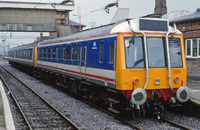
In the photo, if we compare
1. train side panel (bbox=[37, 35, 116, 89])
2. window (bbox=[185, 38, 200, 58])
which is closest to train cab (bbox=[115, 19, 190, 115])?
train side panel (bbox=[37, 35, 116, 89])

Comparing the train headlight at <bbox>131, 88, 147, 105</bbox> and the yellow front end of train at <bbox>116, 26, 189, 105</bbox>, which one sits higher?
the yellow front end of train at <bbox>116, 26, 189, 105</bbox>

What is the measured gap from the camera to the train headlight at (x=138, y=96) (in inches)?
309

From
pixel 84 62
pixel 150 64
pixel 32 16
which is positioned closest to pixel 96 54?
pixel 84 62

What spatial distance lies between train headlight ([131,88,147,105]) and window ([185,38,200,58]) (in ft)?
34.3

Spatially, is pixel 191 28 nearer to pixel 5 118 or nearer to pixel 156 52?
pixel 156 52

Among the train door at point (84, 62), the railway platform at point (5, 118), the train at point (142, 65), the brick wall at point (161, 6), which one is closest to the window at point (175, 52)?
the train at point (142, 65)

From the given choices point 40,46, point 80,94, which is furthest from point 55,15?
point 80,94

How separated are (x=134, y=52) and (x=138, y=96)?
1.33 meters

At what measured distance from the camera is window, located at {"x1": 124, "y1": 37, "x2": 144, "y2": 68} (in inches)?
324

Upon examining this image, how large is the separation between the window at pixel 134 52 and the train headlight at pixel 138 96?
2.57 feet

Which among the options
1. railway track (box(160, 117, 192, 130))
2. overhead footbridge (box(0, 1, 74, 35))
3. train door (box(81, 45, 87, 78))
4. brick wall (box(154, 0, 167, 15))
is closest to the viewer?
railway track (box(160, 117, 192, 130))

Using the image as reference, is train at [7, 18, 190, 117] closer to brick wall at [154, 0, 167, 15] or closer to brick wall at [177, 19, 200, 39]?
brick wall at [177, 19, 200, 39]

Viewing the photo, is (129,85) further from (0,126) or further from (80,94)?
(80,94)

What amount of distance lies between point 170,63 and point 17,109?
611cm
